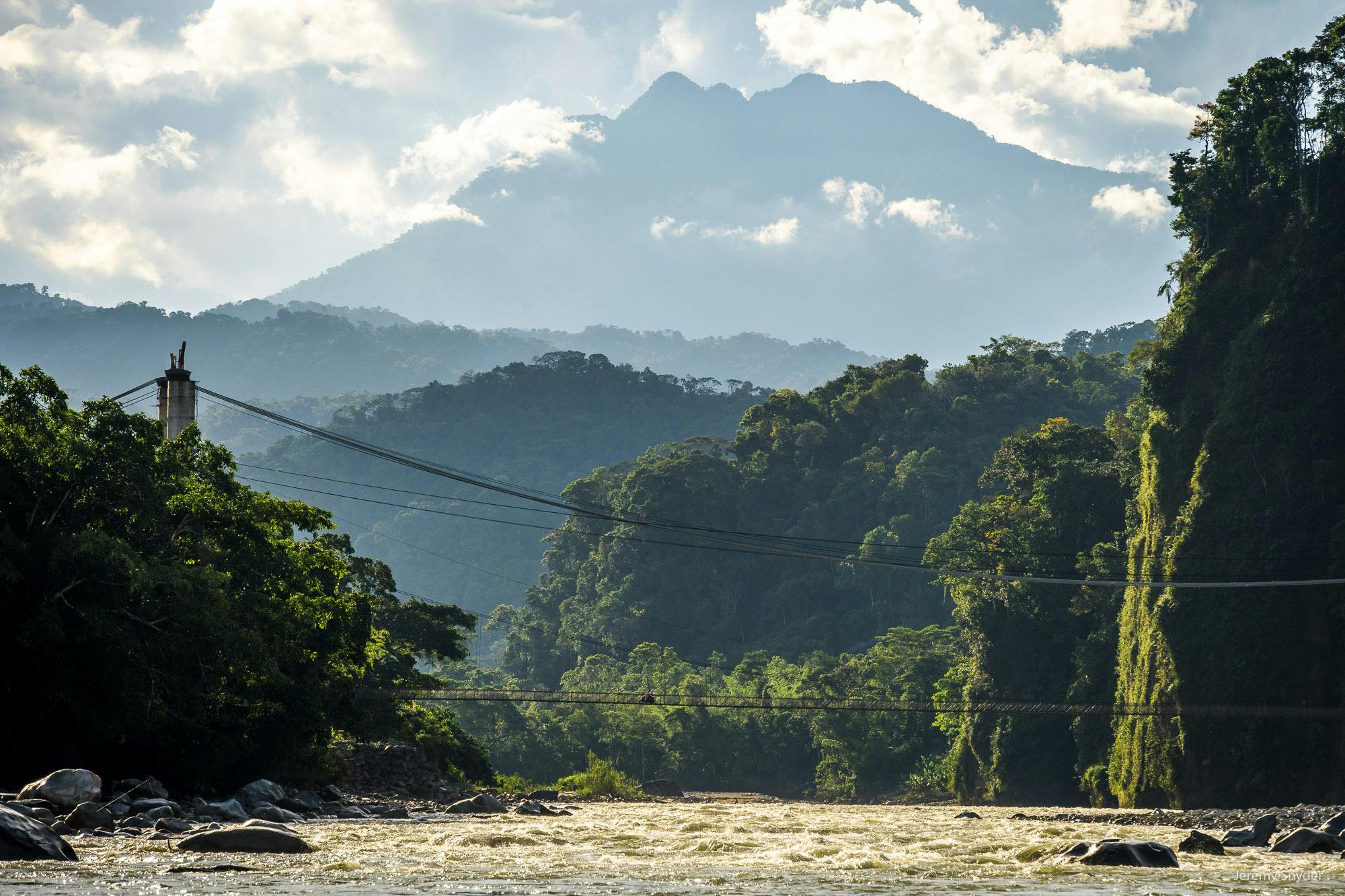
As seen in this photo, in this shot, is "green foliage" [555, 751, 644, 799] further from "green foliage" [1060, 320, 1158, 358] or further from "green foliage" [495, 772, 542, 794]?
"green foliage" [1060, 320, 1158, 358]

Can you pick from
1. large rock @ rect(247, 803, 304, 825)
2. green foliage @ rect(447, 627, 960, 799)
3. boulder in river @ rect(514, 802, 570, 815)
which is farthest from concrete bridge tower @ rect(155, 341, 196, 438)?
green foliage @ rect(447, 627, 960, 799)

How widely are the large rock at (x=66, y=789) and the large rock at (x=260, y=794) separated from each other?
376cm

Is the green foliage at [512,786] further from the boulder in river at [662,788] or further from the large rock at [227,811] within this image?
the large rock at [227,811]

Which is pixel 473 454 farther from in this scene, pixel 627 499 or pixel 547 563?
pixel 627 499

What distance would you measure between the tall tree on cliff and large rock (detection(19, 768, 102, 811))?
22.0m

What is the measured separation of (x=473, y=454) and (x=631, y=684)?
51608 millimetres

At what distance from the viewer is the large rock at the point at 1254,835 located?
15.7 m

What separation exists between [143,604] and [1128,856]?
11.2 meters

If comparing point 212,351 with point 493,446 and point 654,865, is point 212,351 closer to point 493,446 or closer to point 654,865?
point 493,446

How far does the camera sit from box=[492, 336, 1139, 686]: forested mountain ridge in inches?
2559

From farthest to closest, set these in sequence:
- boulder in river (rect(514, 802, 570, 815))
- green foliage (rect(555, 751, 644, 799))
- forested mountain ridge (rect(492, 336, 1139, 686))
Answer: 1. forested mountain ridge (rect(492, 336, 1139, 686))
2. green foliage (rect(555, 751, 644, 799))
3. boulder in river (rect(514, 802, 570, 815))

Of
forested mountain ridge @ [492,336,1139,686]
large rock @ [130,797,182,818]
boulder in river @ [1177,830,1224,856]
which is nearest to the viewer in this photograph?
boulder in river @ [1177,830,1224,856]

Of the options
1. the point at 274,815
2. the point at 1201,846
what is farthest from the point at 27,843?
the point at 1201,846

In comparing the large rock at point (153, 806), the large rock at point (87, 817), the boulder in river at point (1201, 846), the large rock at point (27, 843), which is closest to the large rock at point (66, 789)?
the large rock at point (87, 817)
